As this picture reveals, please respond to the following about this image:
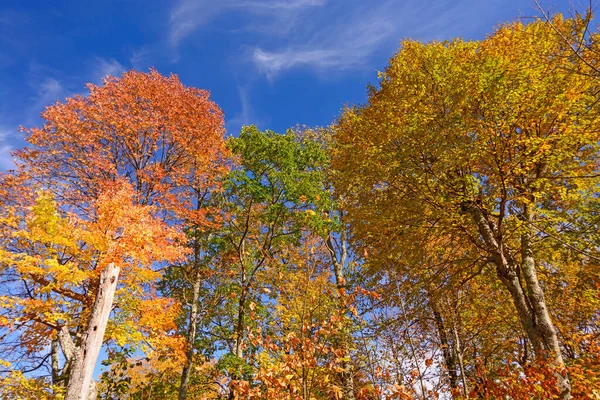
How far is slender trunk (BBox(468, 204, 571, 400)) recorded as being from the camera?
6.39 meters

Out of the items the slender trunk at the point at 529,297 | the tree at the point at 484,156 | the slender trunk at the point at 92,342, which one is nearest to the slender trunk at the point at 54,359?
the slender trunk at the point at 92,342

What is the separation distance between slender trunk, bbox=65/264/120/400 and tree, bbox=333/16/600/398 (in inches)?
251

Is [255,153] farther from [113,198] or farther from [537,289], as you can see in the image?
[537,289]

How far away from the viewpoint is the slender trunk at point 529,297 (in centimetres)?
639

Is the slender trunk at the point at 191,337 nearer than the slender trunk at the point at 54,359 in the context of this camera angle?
No

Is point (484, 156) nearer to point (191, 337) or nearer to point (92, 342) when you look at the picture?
point (92, 342)

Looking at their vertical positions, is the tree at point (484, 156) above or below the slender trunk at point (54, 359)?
above

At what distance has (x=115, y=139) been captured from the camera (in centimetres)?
1142

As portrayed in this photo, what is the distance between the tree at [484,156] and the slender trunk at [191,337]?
6.67 meters

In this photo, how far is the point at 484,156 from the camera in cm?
714

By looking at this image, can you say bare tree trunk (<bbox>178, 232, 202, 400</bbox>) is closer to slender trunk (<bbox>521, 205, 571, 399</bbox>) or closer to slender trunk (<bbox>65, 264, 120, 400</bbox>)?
slender trunk (<bbox>65, 264, 120, 400</bbox>)

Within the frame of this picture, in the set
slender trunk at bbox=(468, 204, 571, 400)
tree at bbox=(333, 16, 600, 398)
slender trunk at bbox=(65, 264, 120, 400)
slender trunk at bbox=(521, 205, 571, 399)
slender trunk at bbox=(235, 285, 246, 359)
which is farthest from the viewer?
slender trunk at bbox=(235, 285, 246, 359)

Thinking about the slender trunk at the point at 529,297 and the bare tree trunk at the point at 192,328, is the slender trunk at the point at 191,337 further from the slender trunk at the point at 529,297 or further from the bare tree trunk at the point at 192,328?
the slender trunk at the point at 529,297

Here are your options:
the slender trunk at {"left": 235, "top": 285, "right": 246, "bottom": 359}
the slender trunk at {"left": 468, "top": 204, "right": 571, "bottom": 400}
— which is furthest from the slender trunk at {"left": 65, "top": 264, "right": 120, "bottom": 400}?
the slender trunk at {"left": 468, "top": 204, "right": 571, "bottom": 400}
